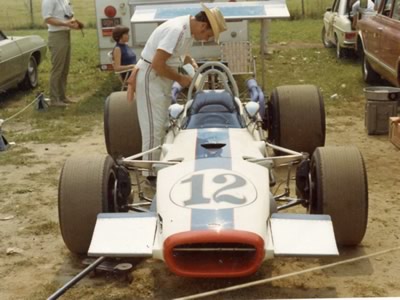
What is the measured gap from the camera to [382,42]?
1115cm

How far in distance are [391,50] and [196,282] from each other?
6.44 meters

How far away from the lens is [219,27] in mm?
6293

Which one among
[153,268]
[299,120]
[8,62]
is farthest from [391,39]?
[153,268]

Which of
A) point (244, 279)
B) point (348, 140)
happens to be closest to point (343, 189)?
point (244, 279)

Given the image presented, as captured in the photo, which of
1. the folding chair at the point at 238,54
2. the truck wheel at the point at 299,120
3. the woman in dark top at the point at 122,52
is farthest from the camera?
the folding chair at the point at 238,54

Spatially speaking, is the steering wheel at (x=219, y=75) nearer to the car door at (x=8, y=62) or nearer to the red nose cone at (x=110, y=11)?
the car door at (x=8, y=62)

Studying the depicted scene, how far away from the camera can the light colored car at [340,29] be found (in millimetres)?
15133

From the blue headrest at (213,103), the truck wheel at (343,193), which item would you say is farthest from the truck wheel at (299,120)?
the truck wheel at (343,193)

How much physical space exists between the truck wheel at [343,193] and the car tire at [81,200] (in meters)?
1.49

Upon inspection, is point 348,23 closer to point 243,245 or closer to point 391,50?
point 391,50

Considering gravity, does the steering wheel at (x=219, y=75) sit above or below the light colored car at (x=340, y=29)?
above

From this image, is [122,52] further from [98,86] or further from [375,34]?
[375,34]

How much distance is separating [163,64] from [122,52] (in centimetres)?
500

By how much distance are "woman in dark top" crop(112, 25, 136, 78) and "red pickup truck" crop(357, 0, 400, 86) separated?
358 cm
